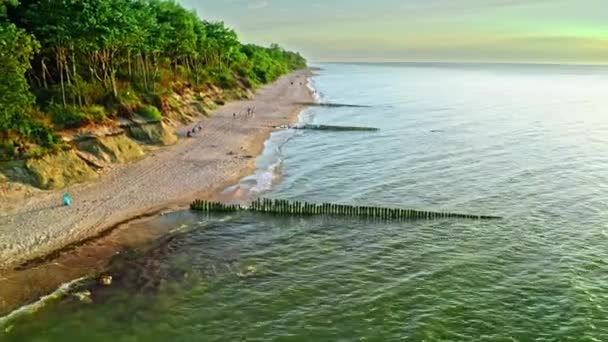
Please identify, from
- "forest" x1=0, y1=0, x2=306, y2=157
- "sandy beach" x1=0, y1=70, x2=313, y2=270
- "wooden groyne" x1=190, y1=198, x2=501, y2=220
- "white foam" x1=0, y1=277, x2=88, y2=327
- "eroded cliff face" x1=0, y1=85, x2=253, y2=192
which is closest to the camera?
"white foam" x1=0, y1=277, x2=88, y2=327

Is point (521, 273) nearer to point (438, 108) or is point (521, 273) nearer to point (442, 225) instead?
point (442, 225)

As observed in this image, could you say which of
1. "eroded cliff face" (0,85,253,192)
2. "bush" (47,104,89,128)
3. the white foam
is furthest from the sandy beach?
"bush" (47,104,89,128)

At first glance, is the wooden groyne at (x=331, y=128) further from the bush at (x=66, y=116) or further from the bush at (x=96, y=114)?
the bush at (x=66, y=116)

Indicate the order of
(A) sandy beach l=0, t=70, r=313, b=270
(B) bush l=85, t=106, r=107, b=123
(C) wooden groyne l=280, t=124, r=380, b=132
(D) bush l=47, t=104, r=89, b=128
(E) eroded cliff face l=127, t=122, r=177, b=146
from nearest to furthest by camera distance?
(A) sandy beach l=0, t=70, r=313, b=270
(D) bush l=47, t=104, r=89, b=128
(B) bush l=85, t=106, r=107, b=123
(E) eroded cliff face l=127, t=122, r=177, b=146
(C) wooden groyne l=280, t=124, r=380, b=132

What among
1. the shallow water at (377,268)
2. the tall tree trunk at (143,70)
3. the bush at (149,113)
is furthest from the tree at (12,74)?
the tall tree trunk at (143,70)

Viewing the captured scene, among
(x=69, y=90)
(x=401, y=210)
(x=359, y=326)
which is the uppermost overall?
(x=69, y=90)

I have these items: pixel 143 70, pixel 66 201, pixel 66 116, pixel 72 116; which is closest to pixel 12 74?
pixel 66 201

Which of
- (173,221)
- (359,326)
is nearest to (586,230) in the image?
(359,326)

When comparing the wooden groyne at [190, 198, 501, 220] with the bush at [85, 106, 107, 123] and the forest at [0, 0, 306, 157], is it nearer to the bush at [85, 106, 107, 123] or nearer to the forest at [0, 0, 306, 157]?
the forest at [0, 0, 306, 157]
